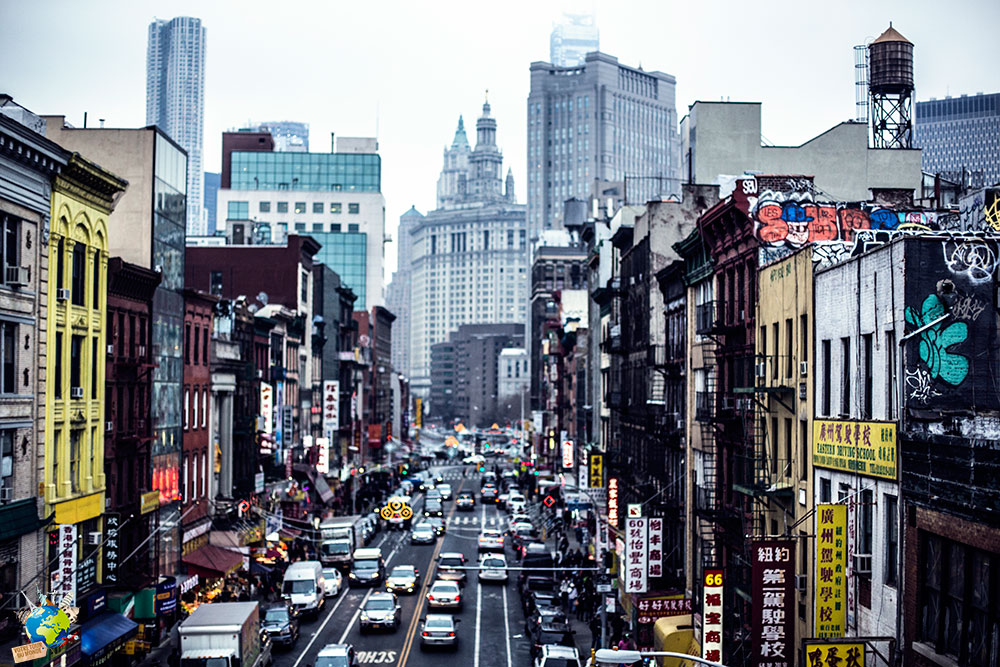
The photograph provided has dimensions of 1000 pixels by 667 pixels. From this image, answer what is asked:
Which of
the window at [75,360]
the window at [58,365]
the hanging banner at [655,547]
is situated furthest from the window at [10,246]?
the hanging banner at [655,547]

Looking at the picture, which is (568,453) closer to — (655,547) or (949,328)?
(655,547)

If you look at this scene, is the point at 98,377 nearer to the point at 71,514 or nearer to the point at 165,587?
the point at 71,514

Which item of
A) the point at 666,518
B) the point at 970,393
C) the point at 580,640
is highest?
the point at 970,393

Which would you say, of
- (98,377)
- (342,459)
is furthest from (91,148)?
(342,459)

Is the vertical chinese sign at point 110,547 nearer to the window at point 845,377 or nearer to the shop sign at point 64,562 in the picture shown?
the shop sign at point 64,562

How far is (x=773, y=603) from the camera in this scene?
2809 cm

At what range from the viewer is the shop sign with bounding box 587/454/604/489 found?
231 feet

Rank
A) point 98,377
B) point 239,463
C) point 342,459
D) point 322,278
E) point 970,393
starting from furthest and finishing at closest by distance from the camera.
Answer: point 342,459
point 322,278
point 239,463
point 98,377
point 970,393

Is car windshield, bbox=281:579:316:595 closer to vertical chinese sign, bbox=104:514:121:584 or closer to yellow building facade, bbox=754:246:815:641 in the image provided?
vertical chinese sign, bbox=104:514:121:584

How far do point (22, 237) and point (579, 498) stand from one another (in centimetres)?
5111

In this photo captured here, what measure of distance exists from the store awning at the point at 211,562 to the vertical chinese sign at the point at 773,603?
117ft

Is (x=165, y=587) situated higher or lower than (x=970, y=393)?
lower

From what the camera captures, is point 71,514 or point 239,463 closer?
point 71,514

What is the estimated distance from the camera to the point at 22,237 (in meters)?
38.4
